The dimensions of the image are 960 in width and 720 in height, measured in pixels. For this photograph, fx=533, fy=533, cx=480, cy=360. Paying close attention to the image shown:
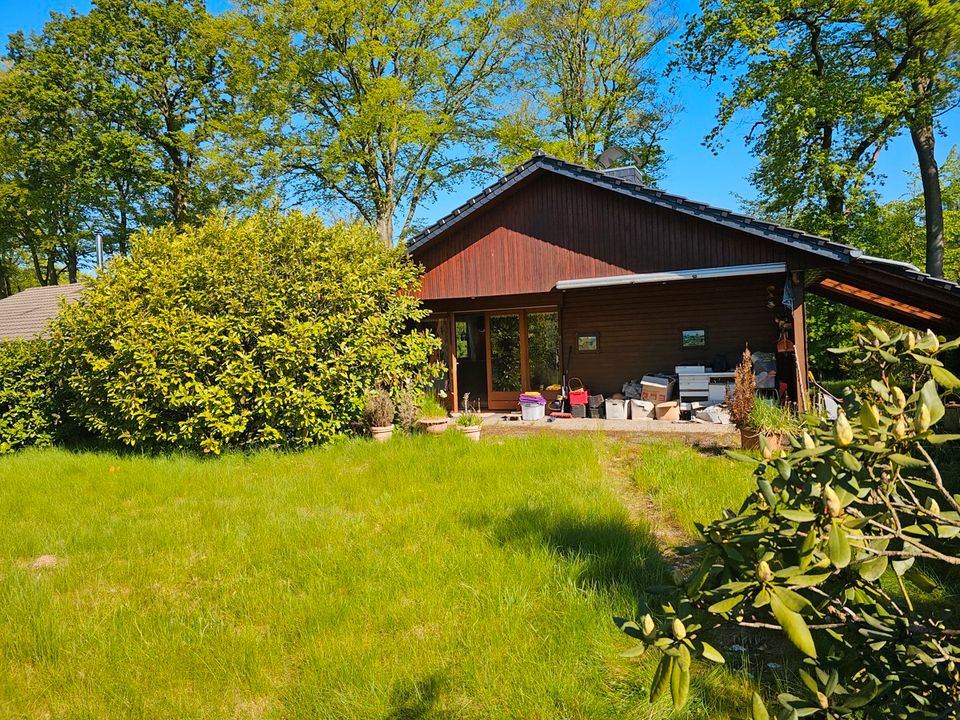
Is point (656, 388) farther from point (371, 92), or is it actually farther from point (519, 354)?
point (371, 92)

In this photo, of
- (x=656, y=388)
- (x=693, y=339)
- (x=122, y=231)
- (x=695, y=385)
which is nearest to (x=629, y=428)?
(x=656, y=388)

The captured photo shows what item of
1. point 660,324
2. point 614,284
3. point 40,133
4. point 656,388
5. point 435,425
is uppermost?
point 40,133

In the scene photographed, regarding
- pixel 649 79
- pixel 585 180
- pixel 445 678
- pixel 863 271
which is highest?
pixel 649 79

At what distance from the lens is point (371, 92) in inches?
791

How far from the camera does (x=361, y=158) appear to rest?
21484 mm

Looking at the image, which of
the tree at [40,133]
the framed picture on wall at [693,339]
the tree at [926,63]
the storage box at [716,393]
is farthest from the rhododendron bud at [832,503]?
the tree at [40,133]

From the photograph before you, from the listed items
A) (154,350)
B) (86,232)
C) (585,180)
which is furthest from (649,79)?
(86,232)

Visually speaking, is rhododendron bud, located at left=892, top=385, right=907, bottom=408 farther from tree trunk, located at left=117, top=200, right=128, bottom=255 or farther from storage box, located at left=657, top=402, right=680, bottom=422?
tree trunk, located at left=117, top=200, right=128, bottom=255

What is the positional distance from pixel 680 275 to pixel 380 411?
20.1ft

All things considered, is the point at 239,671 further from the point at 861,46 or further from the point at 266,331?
the point at 861,46

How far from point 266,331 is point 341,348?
118 centimetres

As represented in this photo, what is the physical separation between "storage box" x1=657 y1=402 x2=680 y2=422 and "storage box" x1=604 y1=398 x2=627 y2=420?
746 mm

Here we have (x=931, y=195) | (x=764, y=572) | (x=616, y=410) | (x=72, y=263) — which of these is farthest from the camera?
(x=72, y=263)

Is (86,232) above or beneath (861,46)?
beneath
